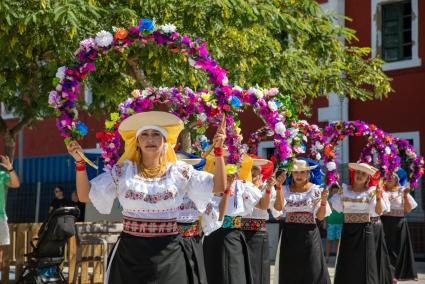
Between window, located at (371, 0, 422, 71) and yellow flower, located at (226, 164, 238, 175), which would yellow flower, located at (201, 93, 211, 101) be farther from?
window, located at (371, 0, 422, 71)

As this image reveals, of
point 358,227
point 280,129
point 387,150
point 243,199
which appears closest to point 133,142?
point 280,129

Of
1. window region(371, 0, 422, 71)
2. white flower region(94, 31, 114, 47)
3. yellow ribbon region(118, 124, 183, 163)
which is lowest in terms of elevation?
yellow ribbon region(118, 124, 183, 163)

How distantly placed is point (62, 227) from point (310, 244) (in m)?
3.39

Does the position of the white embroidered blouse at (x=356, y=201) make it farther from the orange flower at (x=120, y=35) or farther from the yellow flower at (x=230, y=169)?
the orange flower at (x=120, y=35)

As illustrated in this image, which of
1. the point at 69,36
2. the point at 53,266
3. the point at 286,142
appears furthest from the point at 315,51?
the point at 286,142

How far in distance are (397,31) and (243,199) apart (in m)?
11.5

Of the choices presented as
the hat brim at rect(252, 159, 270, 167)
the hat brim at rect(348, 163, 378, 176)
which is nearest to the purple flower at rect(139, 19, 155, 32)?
the hat brim at rect(252, 159, 270, 167)

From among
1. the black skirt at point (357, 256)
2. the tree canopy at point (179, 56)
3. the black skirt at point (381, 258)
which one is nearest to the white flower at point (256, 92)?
the tree canopy at point (179, 56)

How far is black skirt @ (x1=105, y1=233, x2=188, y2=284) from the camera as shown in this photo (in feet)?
19.3

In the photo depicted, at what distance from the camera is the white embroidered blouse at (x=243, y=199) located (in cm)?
825

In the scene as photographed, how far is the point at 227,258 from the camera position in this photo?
8.46m

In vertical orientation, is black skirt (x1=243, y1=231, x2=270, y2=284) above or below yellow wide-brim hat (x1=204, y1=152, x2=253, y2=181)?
below

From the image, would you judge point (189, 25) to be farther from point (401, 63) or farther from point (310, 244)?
point (401, 63)

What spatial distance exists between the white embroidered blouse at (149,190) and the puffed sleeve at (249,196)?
95.9 inches
